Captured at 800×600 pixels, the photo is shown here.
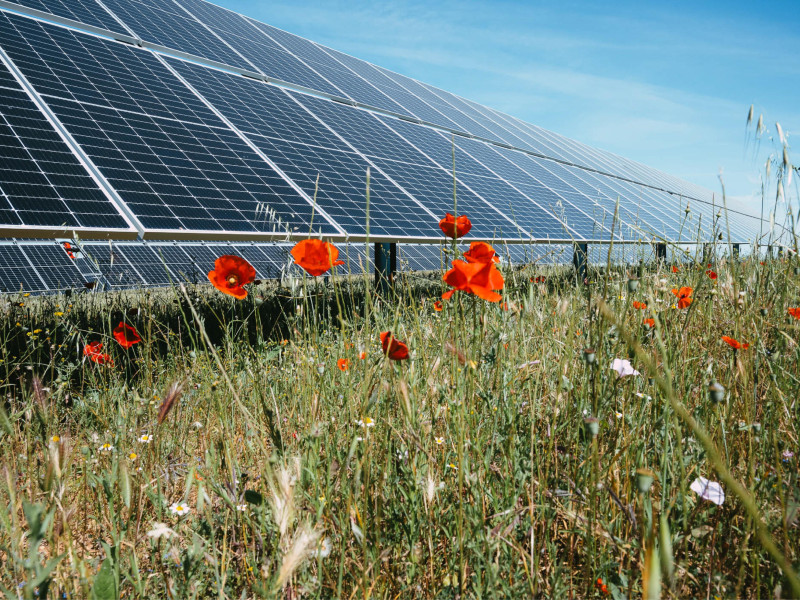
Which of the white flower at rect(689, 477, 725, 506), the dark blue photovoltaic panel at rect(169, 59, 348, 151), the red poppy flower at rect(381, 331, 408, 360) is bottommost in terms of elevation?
the white flower at rect(689, 477, 725, 506)

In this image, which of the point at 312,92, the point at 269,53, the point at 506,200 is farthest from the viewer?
the point at 269,53

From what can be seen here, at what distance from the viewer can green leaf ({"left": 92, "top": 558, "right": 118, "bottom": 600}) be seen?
0.93 meters

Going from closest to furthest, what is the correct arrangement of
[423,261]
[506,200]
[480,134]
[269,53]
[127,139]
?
[127,139] < [506,200] < [269,53] < [423,261] < [480,134]

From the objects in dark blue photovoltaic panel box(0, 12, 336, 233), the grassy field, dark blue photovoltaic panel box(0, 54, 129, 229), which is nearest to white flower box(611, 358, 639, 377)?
the grassy field

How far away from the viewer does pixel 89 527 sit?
1.78 m

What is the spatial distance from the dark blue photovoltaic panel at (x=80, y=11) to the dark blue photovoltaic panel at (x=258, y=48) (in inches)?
91.0

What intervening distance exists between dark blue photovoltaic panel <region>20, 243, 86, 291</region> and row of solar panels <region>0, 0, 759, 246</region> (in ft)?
11.2

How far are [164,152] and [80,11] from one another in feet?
16.2

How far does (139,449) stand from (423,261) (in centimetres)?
1104

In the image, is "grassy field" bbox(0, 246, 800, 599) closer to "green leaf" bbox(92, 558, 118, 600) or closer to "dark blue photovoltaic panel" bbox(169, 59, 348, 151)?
"green leaf" bbox(92, 558, 118, 600)

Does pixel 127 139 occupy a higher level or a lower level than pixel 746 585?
higher

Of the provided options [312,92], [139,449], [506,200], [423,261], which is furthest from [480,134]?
[139,449]

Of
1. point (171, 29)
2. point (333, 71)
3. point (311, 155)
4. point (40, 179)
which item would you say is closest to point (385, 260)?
point (311, 155)

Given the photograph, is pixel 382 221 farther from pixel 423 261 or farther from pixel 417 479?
pixel 423 261
